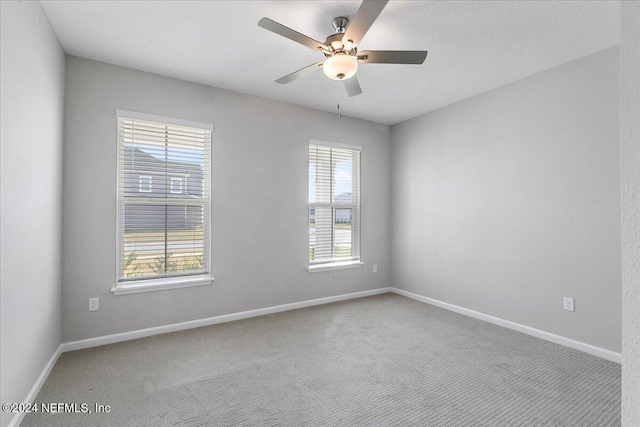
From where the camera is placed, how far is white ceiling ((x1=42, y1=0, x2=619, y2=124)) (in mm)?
2213

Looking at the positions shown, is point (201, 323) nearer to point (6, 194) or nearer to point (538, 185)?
point (6, 194)

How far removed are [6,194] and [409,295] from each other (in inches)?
172

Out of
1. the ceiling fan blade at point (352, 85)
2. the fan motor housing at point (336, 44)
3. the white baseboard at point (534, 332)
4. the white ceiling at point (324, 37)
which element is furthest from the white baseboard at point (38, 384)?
the white baseboard at point (534, 332)

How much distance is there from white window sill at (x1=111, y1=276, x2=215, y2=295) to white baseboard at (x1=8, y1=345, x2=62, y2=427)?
625mm

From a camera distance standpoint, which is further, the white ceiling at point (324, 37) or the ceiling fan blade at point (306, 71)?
the ceiling fan blade at point (306, 71)

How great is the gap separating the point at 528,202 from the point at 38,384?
4.45 metres

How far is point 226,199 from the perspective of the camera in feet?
11.8

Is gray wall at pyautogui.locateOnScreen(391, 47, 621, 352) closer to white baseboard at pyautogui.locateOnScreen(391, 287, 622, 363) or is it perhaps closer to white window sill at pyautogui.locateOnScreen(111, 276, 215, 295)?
white baseboard at pyautogui.locateOnScreen(391, 287, 622, 363)

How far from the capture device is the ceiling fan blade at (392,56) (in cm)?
218

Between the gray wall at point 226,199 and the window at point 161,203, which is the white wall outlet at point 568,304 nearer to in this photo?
the gray wall at point 226,199

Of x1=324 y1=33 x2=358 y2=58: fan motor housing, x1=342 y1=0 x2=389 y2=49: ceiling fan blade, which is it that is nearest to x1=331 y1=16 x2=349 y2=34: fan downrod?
x1=324 y1=33 x2=358 y2=58: fan motor housing

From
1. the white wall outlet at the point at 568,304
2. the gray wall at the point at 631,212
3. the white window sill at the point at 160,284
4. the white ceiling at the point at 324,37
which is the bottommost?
the white wall outlet at the point at 568,304

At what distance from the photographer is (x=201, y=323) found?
344 cm

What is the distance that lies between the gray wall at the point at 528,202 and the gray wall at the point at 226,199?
2.96 ft
